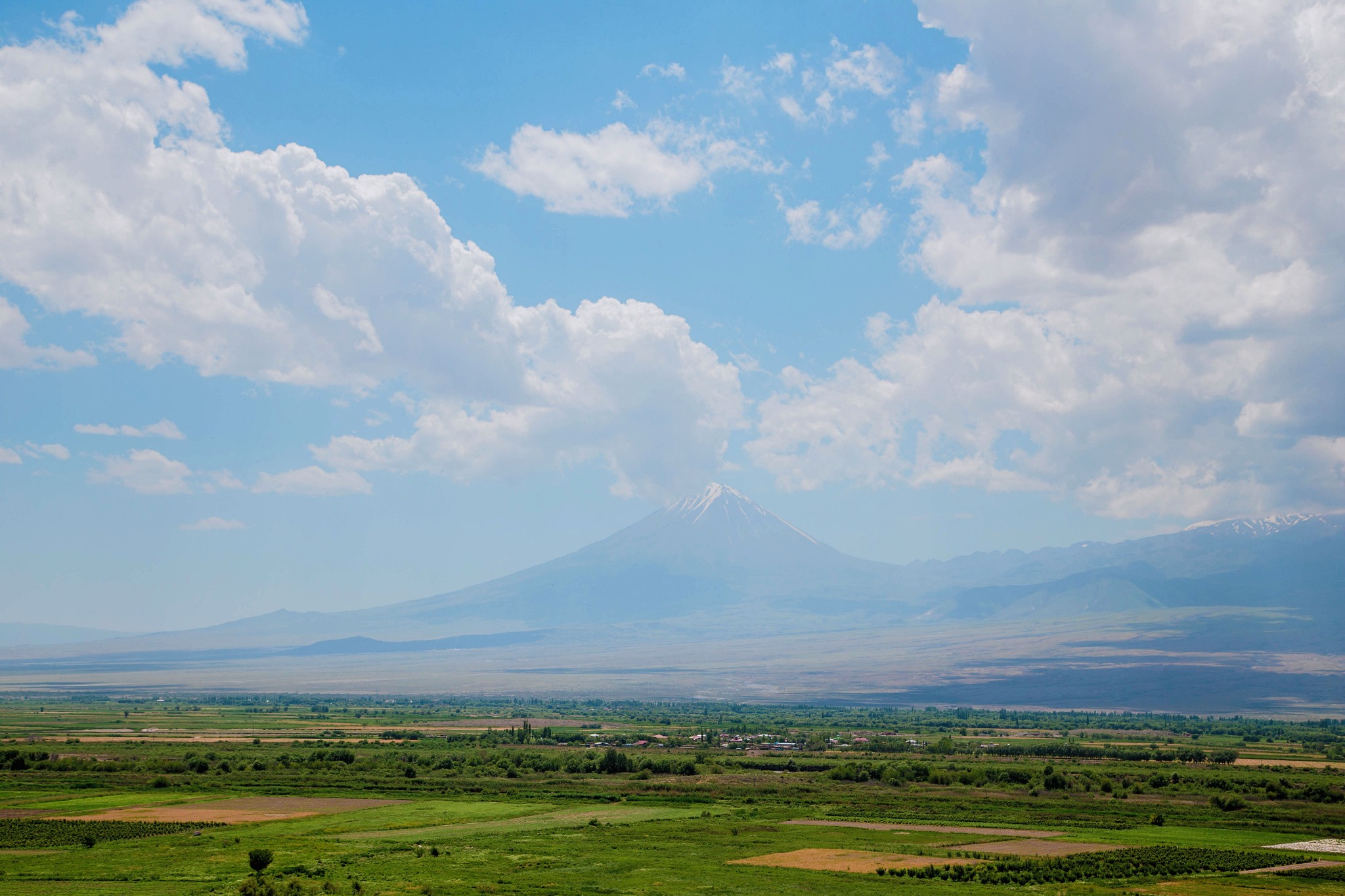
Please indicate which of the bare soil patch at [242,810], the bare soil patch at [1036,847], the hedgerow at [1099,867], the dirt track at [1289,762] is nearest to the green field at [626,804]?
the hedgerow at [1099,867]

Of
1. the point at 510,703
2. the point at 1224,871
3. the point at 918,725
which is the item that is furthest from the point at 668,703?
the point at 1224,871

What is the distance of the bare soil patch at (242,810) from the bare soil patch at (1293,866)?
42.6 meters

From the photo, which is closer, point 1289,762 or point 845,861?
point 845,861

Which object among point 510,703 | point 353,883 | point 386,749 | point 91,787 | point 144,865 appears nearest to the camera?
point 353,883

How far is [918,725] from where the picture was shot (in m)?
132

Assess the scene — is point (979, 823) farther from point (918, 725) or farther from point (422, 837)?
point (918, 725)

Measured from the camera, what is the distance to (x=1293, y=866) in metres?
40.0

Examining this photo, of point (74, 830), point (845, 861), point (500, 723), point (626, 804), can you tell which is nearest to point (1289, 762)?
point (626, 804)

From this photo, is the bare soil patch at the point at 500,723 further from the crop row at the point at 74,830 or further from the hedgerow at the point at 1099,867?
the hedgerow at the point at 1099,867

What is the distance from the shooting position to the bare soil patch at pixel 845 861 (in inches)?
1560

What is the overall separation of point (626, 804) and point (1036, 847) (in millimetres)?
24678

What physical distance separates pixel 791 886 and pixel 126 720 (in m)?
114

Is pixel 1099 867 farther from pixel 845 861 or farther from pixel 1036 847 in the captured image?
pixel 845 861

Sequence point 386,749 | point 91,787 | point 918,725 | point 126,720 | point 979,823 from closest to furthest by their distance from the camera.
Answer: point 979,823 < point 91,787 < point 386,749 < point 126,720 < point 918,725
